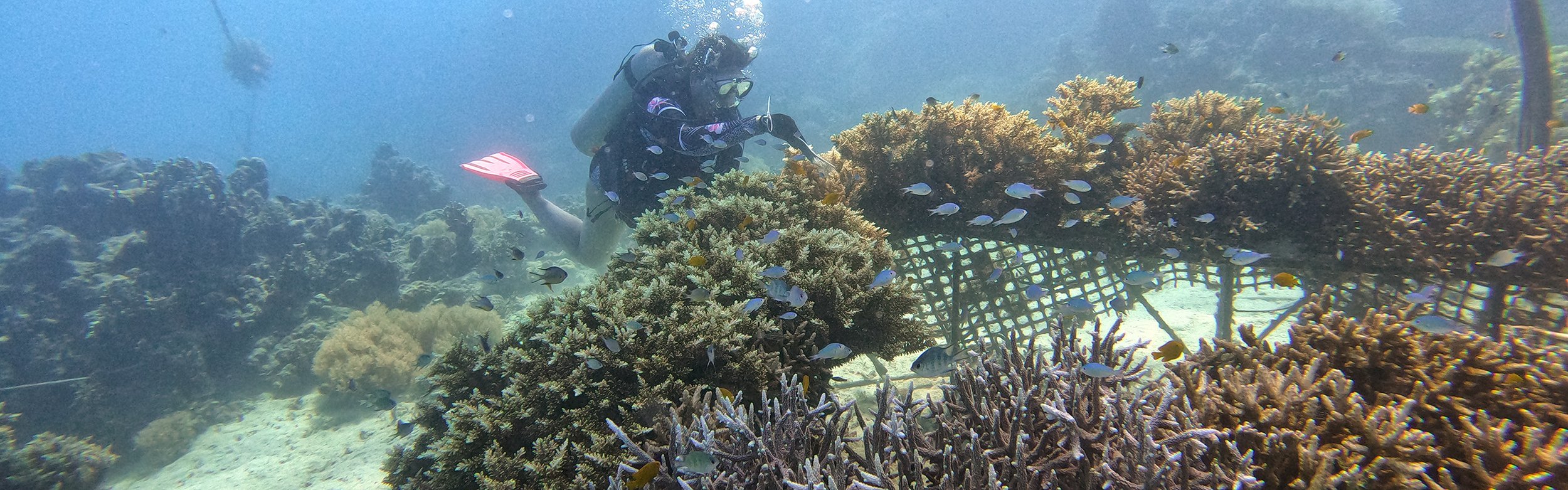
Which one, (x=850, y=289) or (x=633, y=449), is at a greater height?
(x=850, y=289)

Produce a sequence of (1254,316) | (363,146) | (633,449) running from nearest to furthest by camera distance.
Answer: (633,449) < (1254,316) < (363,146)

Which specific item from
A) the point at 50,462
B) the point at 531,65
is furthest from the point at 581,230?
the point at 531,65

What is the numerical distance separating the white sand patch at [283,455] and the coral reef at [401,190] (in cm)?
1431

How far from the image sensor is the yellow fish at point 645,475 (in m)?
2.33

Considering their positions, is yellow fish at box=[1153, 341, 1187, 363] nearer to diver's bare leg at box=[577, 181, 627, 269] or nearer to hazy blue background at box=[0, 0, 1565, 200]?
diver's bare leg at box=[577, 181, 627, 269]

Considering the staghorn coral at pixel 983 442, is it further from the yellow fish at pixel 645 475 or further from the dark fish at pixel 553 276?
the dark fish at pixel 553 276

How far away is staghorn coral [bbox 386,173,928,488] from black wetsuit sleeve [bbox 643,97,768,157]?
4.00 ft

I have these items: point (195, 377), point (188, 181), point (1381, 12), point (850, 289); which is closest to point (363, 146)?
point (188, 181)

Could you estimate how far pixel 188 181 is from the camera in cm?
1241

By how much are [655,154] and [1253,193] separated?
6.27m

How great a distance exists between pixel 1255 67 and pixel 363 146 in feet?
257

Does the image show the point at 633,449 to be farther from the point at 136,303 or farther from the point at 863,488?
the point at 136,303

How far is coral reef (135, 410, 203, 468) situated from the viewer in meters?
8.74

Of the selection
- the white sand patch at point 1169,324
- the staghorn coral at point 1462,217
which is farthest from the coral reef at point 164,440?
the staghorn coral at point 1462,217
